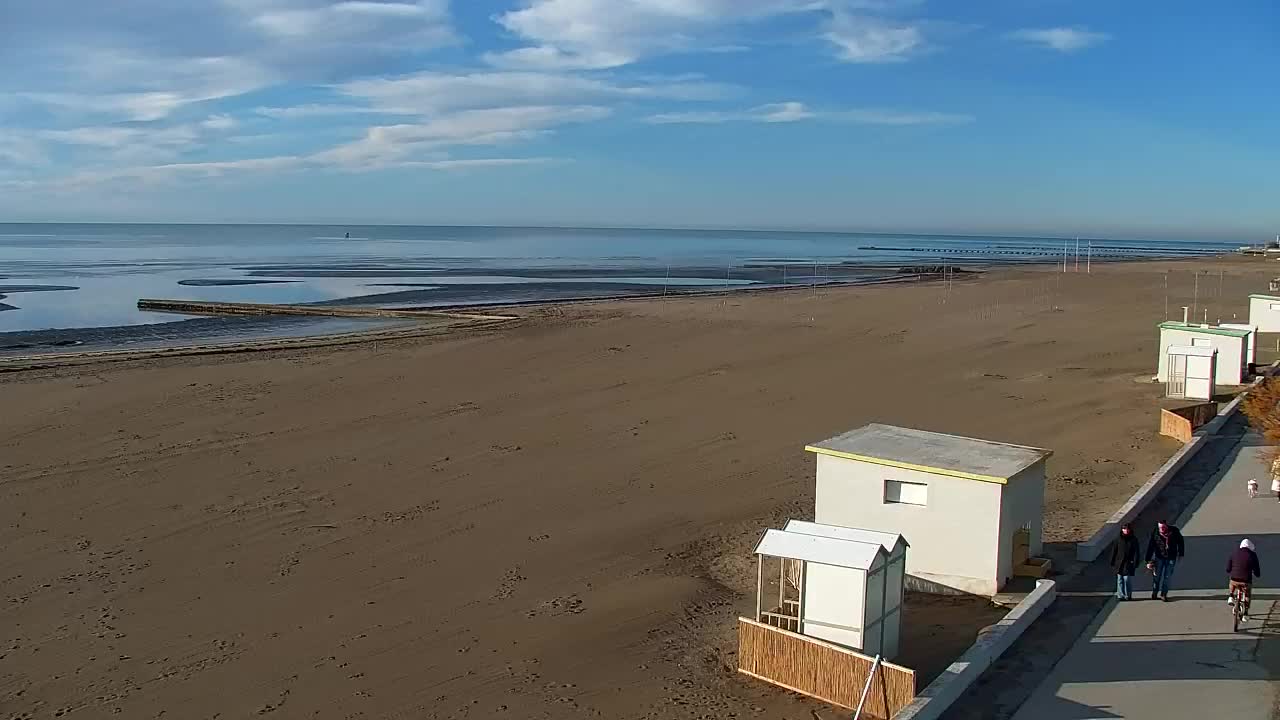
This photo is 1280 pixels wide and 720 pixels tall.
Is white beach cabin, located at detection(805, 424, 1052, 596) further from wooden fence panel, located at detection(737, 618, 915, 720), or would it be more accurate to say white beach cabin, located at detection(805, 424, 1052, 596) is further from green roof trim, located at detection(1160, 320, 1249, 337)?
green roof trim, located at detection(1160, 320, 1249, 337)

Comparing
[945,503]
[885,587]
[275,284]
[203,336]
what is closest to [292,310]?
[203,336]

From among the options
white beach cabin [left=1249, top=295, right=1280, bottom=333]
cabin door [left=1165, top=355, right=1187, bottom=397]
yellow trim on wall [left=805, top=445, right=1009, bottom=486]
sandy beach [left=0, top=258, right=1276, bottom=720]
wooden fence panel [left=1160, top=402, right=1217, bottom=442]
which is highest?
white beach cabin [left=1249, top=295, right=1280, bottom=333]

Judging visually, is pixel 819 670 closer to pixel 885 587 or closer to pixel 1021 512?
pixel 885 587

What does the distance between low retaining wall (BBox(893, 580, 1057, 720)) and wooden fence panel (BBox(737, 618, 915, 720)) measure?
246 mm

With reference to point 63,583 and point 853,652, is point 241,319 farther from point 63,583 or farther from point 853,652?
point 853,652

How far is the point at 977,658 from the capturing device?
9.57 metres

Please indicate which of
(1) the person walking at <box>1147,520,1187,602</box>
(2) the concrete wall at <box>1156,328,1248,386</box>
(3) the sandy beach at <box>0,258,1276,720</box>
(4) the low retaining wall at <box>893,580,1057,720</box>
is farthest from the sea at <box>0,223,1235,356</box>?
(1) the person walking at <box>1147,520,1187,602</box>

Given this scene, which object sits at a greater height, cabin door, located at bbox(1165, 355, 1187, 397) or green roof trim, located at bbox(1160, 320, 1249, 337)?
green roof trim, located at bbox(1160, 320, 1249, 337)

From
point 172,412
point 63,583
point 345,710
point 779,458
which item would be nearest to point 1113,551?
point 779,458

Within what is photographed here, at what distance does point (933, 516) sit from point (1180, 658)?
3.06 m

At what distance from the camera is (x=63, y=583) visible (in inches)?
491

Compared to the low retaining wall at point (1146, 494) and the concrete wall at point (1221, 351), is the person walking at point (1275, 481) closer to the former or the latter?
the low retaining wall at point (1146, 494)

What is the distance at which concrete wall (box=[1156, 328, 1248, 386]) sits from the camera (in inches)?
1009

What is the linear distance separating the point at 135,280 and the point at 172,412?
163ft
